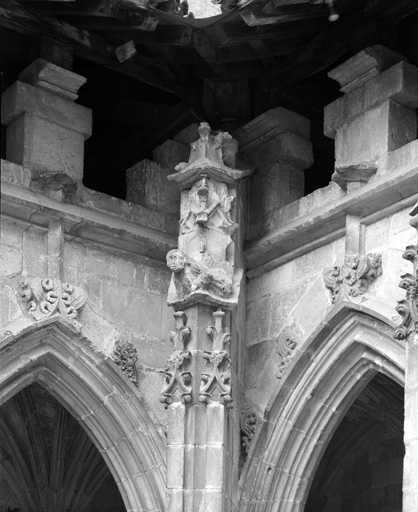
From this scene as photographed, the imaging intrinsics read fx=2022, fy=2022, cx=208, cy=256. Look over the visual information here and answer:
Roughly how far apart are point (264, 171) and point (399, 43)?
1.42 m

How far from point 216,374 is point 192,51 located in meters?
2.70

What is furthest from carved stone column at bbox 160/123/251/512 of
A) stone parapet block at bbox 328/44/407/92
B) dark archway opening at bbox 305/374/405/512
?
dark archway opening at bbox 305/374/405/512

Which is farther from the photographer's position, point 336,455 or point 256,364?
point 336,455

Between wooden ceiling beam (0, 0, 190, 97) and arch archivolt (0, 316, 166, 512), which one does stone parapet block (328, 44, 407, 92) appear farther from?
arch archivolt (0, 316, 166, 512)

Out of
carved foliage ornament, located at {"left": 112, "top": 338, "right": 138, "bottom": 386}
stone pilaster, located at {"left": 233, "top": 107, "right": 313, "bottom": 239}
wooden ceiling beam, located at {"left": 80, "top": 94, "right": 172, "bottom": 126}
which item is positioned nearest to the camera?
carved foliage ornament, located at {"left": 112, "top": 338, "right": 138, "bottom": 386}

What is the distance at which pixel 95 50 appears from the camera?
49.8 feet

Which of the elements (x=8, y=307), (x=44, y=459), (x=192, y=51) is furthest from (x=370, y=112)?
(x=44, y=459)

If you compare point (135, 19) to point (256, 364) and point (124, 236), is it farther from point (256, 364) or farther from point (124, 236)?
point (256, 364)

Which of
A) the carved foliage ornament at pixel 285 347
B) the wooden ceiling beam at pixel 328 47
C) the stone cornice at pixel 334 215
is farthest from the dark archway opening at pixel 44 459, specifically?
the wooden ceiling beam at pixel 328 47

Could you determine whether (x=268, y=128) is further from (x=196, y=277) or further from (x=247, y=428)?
(x=247, y=428)

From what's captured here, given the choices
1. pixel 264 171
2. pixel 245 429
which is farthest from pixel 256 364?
pixel 264 171

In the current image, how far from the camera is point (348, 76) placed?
14664mm

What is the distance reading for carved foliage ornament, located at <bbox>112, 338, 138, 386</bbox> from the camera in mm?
14680

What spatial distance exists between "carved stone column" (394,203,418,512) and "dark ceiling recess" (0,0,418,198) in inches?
99.0
